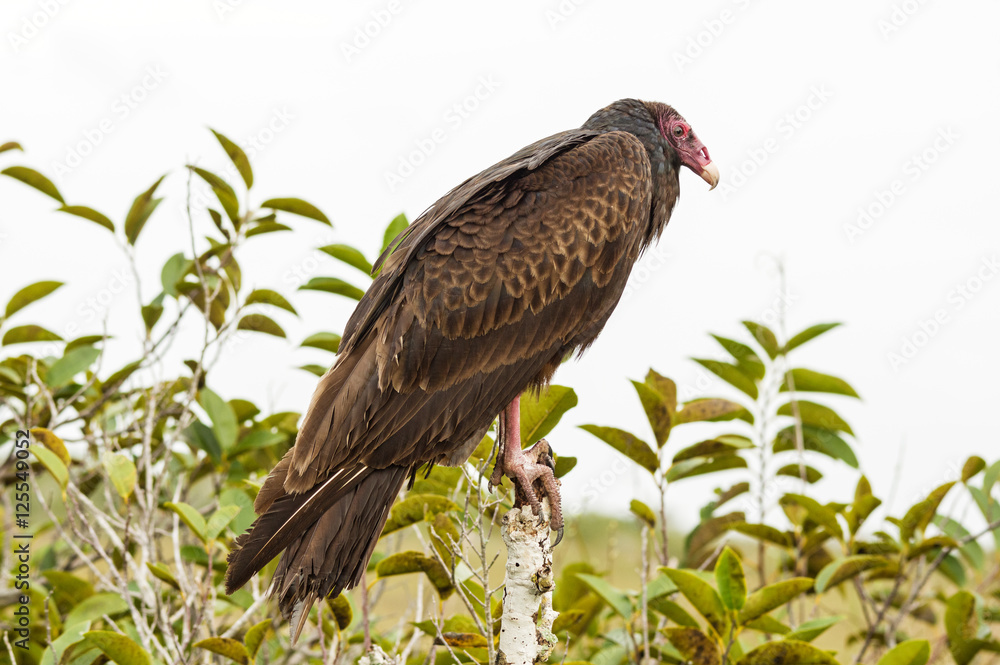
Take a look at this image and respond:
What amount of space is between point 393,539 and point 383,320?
4.85 ft

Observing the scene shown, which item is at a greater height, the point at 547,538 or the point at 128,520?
the point at 547,538

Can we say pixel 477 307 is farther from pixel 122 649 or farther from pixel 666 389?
pixel 122 649

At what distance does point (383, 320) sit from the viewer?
2.99 metres

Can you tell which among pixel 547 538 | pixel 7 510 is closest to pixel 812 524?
pixel 547 538

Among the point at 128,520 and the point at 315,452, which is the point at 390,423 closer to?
the point at 315,452

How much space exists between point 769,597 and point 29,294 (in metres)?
3.79

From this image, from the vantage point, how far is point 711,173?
12.0 ft

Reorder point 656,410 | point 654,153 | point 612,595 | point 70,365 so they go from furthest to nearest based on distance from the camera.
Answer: point 70,365 < point 654,153 < point 656,410 < point 612,595

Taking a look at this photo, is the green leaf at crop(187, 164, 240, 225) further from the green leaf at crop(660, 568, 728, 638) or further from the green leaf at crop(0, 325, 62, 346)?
the green leaf at crop(660, 568, 728, 638)

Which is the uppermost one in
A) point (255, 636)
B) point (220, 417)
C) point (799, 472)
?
point (799, 472)

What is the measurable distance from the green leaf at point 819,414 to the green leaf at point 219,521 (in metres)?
2.56

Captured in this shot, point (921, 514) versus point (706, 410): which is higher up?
point (921, 514)

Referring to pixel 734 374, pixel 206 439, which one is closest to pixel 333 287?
pixel 206 439

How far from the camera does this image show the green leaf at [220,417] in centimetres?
382
